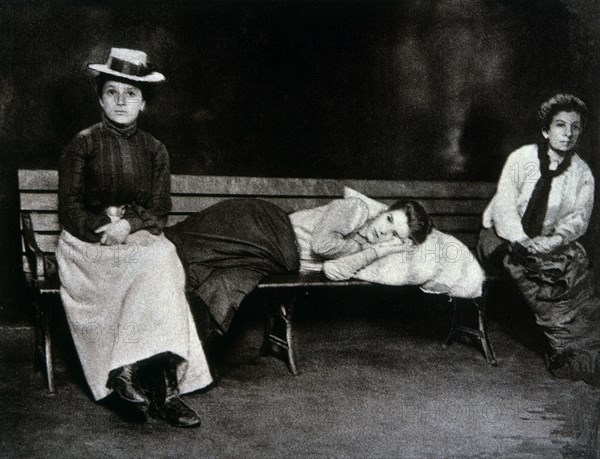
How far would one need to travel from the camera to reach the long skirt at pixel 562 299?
14.4 feet

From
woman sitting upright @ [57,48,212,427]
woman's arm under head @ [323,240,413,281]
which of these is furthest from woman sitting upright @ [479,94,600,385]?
woman sitting upright @ [57,48,212,427]

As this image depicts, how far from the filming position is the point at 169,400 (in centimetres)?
353

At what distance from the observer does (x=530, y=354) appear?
4.77 m

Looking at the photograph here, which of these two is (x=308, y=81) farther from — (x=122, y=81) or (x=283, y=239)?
(x=122, y=81)

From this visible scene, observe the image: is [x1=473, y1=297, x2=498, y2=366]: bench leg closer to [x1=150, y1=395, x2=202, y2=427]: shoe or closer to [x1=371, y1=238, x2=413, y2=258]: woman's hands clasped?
[x1=371, y1=238, x2=413, y2=258]: woman's hands clasped

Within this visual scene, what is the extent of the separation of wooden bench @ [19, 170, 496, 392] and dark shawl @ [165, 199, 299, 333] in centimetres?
14

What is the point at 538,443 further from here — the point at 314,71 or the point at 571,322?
the point at 314,71

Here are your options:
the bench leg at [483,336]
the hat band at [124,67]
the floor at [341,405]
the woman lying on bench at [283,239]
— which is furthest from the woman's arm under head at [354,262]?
the hat band at [124,67]

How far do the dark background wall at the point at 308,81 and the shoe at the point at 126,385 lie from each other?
180cm

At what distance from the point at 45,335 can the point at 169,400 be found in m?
0.84

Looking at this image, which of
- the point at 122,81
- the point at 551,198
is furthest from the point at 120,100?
the point at 551,198

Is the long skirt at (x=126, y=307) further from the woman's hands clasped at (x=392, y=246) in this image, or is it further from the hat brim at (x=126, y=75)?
the woman's hands clasped at (x=392, y=246)

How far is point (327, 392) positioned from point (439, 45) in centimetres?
302

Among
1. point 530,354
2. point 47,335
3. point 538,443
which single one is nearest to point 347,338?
point 530,354
